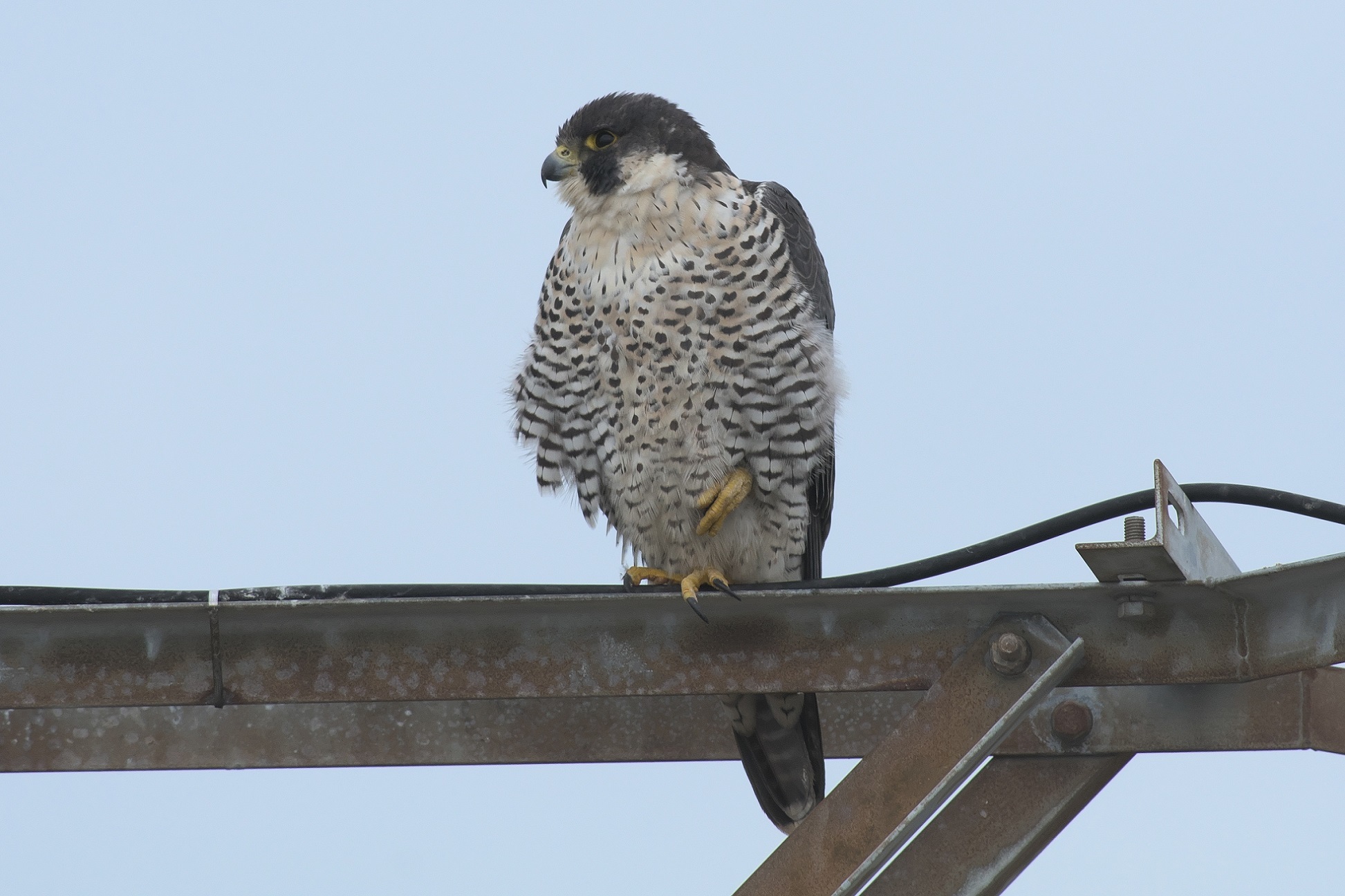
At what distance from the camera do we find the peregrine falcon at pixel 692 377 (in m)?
4.32

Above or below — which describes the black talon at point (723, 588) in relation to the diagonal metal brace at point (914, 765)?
above

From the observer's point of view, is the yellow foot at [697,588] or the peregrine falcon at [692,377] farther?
the peregrine falcon at [692,377]

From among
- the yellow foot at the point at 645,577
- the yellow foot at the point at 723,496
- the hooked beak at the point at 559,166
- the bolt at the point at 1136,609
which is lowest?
the bolt at the point at 1136,609

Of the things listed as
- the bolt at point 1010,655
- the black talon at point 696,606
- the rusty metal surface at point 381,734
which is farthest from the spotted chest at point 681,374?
the bolt at point 1010,655

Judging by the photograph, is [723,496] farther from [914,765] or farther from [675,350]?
[914,765]

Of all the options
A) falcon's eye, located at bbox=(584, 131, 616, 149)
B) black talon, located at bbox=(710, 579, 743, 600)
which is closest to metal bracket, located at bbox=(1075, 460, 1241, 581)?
black talon, located at bbox=(710, 579, 743, 600)

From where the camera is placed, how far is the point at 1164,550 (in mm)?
2740

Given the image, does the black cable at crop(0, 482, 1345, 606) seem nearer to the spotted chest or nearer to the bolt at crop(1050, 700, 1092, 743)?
the bolt at crop(1050, 700, 1092, 743)

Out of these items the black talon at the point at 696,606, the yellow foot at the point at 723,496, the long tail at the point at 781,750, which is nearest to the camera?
the black talon at the point at 696,606

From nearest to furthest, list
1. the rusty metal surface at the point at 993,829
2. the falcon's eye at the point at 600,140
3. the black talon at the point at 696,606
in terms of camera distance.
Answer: the rusty metal surface at the point at 993,829 → the black talon at the point at 696,606 → the falcon's eye at the point at 600,140

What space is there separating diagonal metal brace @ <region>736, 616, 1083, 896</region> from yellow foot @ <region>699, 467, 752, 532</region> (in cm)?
152

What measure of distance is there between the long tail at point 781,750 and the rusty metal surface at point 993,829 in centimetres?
99

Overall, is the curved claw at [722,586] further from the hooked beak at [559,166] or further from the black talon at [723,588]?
the hooked beak at [559,166]

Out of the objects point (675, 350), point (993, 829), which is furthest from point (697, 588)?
point (675, 350)
